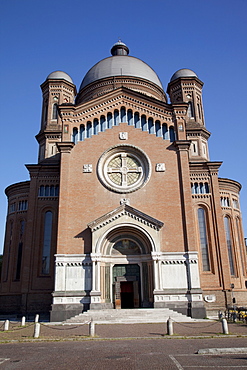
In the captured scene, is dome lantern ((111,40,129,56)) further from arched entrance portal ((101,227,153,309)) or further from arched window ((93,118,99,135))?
arched entrance portal ((101,227,153,309))

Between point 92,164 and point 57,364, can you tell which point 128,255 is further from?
point 57,364

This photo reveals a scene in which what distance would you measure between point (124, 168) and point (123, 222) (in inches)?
197

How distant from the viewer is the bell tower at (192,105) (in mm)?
34531

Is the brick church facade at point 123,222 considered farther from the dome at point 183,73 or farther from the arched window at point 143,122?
the dome at point 183,73

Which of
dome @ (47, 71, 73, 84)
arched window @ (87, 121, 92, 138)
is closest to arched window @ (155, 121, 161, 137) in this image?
arched window @ (87, 121, 92, 138)

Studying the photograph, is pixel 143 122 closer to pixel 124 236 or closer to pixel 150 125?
pixel 150 125

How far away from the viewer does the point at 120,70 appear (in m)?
40.2

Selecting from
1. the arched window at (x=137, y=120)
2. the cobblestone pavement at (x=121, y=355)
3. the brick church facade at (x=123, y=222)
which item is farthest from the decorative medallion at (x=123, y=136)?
the cobblestone pavement at (x=121, y=355)

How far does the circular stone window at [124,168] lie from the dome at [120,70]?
16.4 m

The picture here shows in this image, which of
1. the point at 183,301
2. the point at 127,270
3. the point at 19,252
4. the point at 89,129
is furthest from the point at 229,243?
the point at 19,252

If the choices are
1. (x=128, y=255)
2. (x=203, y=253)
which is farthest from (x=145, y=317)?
(x=203, y=253)

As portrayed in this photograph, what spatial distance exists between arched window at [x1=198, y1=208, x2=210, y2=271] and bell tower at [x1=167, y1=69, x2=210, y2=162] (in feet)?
22.6

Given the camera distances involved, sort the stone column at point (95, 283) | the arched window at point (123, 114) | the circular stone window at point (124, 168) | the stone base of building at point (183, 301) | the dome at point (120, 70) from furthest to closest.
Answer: the dome at point (120, 70)
the arched window at point (123, 114)
the circular stone window at point (124, 168)
the stone column at point (95, 283)
the stone base of building at point (183, 301)

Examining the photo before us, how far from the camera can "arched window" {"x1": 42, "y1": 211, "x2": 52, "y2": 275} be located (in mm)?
28002
